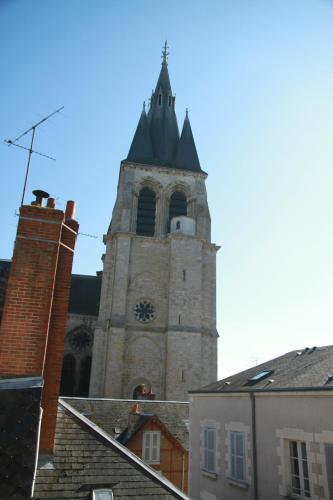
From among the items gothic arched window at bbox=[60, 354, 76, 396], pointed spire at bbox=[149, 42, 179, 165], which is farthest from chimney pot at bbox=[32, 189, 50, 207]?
pointed spire at bbox=[149, 42, 179, 165]

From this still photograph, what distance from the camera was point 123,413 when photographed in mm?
14875

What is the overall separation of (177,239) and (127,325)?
→ 21.4ft

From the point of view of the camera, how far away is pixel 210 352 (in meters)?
23.1

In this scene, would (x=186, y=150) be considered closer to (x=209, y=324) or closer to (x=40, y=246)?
(x=209, y=324)

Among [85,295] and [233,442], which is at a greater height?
[85,295]

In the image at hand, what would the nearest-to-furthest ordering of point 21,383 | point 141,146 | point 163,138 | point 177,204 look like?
point 21,383, point 177,204, point 141,146, point 163,138

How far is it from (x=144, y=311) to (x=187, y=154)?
13.8m

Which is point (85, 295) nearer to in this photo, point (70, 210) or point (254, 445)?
point (254, 445)

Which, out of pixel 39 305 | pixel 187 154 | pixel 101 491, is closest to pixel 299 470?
pixel 101 491

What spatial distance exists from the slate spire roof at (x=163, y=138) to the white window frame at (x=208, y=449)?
71.7ft

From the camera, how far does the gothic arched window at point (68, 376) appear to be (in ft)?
77.2

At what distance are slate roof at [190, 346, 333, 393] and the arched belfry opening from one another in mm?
17349

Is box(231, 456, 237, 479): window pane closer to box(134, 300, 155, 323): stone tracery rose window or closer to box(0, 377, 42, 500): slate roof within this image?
box(0, 377, 42, 500): slate roof

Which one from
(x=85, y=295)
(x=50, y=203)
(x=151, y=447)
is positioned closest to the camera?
(x=50, y=203)
